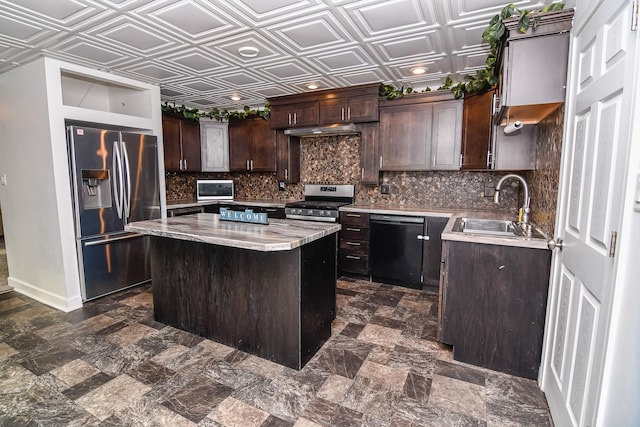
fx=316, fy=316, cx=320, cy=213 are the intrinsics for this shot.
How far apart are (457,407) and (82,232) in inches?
143

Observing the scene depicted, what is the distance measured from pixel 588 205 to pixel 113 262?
4154 millimetres

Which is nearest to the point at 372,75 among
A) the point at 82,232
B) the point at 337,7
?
the point at 337,7

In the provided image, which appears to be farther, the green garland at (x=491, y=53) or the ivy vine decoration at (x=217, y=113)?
the ivy vine decoration at (x=217, y=113)

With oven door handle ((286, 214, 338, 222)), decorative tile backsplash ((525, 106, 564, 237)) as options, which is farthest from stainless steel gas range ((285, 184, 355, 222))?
decorative tile backsplash ((525, 106, 564, 237))

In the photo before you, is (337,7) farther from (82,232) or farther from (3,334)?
(3,334)

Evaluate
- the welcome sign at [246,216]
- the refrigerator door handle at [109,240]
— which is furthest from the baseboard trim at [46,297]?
the welcome sign at [246,216]

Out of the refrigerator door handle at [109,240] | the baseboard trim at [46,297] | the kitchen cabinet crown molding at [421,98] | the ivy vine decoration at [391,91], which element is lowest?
the baseboard trim at [46,297]

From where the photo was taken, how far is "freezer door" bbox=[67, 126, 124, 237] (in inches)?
123

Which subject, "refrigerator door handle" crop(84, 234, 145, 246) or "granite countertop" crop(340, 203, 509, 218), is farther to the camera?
"granite countertop" crop(340, 203, 509, 218)

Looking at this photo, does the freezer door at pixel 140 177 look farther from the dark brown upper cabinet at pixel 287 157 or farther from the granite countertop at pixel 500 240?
the granite countertop at pixel 500 240

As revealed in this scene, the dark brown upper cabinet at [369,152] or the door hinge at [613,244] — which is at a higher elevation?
the dark brown upper cabinet at [369,152]

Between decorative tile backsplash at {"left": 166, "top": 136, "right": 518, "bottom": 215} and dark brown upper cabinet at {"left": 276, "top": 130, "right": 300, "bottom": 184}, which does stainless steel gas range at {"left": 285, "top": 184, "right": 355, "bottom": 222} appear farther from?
dark brown upper cabinet at {"left": 276, "top": 130, "right": 300, "bottom": 184}

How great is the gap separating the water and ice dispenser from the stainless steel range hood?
Answer: 232cm

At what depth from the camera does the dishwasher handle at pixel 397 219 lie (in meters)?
3.65
